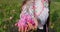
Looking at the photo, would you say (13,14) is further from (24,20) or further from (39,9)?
(39,9)

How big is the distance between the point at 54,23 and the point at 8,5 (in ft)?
1.50

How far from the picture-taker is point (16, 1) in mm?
1554

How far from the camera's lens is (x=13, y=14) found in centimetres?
157

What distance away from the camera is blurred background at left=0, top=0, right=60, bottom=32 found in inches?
61.0

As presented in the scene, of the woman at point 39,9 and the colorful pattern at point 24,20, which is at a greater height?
the woman at point 39,9

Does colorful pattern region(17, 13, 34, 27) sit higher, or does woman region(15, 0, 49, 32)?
woman region(15, 0, 49, 32)

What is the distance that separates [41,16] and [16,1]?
10.5 inches

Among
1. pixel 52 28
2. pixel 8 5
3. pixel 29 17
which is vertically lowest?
pixel 52 28

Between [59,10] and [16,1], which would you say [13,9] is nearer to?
[16,1]

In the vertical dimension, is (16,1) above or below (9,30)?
above

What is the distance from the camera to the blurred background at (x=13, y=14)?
1.55 meters

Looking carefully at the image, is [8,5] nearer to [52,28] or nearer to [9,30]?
[9,30]

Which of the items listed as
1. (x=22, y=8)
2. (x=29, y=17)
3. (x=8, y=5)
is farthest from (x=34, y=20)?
(x=8, y=5)

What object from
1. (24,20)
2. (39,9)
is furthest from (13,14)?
(39,9)
